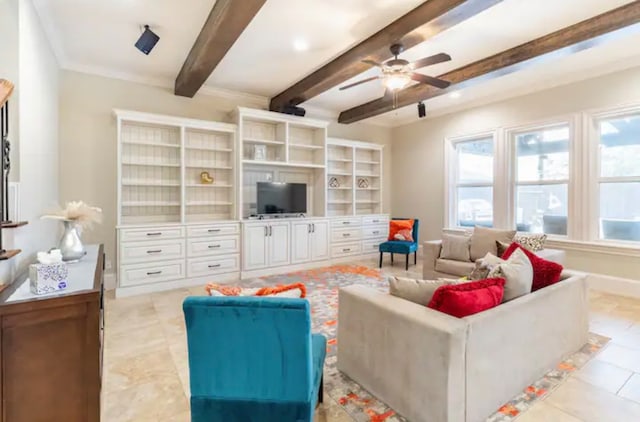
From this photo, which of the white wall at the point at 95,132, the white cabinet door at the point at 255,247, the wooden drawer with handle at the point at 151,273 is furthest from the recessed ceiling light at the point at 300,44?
the wooden drawer with handle at the point at 151,273

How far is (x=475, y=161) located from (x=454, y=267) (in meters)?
2.50

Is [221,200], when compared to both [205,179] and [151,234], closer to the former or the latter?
[205,179]

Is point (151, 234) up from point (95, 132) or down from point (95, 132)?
down

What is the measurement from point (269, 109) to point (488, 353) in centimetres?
482

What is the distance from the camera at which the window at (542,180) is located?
180 inches

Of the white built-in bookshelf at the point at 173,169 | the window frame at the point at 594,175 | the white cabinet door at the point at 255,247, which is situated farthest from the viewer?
the white cabinet door at the point at 255,247

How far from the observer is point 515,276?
1.98 meters

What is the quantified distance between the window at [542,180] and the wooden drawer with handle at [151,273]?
17.1 ft

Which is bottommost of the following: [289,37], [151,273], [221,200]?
[151,273]

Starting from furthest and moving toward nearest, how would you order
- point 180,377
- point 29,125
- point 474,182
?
1. point 474,182
2. point 29,125
3. point 180,377

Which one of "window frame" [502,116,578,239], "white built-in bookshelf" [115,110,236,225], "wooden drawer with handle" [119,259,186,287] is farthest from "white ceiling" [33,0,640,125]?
"wooden drawer with handle" [119,259,186,287]

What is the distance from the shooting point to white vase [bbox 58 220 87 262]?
2.34 meters

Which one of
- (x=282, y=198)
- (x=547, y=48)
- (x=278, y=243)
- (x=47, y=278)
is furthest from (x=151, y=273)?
(x=547, y=48)

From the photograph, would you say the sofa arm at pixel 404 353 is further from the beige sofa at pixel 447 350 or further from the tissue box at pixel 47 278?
the tissue box at pixel 47 278
